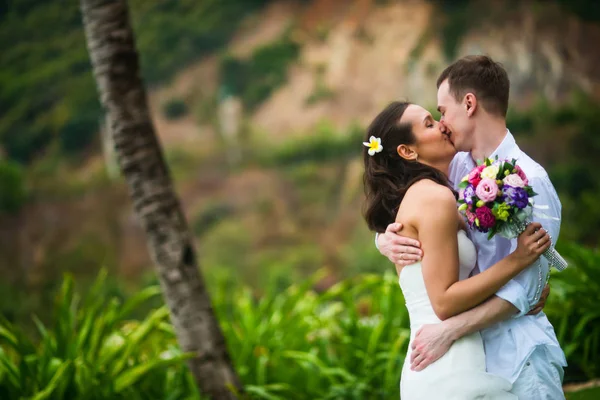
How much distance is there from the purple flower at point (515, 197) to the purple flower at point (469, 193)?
4.4 inches

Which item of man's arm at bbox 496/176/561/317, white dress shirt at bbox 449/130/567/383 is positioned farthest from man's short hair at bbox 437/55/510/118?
man's arm at bbox 496/176/561/317

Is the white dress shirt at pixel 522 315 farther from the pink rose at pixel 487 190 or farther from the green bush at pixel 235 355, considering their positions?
the green bush at pixel 235 355

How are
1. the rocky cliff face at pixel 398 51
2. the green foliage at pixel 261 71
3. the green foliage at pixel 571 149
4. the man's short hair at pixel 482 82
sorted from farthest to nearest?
the green foliage at pixel 261 71 < the rocky cliff face at pixel 398 51 < the green foliage at pixel 571 149 < the man's short hair at pixel 482 82

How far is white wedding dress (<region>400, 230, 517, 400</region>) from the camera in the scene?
233cm

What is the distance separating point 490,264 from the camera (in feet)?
8.45

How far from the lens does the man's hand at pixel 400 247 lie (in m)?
2.44

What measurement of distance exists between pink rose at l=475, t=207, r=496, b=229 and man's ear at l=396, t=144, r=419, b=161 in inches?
17.4

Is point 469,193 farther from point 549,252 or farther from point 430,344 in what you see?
point 430,344

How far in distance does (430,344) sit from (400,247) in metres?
0.37

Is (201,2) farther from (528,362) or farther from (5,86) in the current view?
(528,362)

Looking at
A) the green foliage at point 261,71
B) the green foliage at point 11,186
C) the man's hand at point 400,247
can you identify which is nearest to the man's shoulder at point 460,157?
Result: the man's hand at point 400,247

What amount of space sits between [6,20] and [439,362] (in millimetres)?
9909

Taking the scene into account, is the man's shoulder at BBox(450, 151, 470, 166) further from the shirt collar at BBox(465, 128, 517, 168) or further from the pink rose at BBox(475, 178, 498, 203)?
the pink rose at BBox(475, 178, 498, 203)

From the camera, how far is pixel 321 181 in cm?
945
